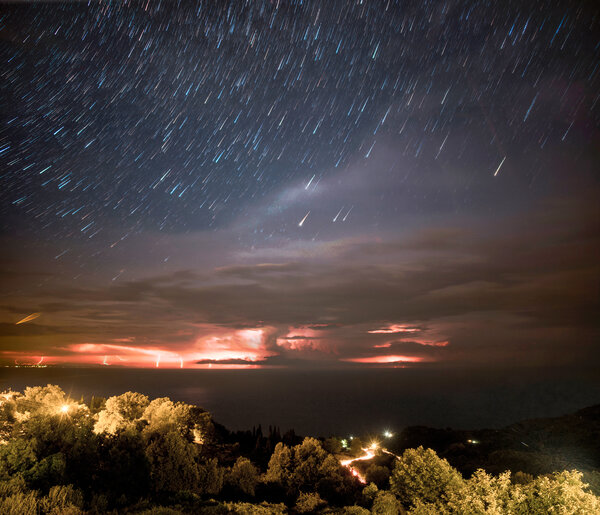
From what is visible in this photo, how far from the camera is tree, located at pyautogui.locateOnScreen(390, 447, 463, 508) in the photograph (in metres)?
30.8

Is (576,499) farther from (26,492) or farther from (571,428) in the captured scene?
(571,428)

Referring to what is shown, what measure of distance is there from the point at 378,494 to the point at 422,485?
3525 mm

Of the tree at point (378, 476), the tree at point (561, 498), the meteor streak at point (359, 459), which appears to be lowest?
the meteor streak at point (359, 459)

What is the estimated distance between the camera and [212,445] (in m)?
51.5

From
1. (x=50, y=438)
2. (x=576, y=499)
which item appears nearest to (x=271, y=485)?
(x=50, y=438)

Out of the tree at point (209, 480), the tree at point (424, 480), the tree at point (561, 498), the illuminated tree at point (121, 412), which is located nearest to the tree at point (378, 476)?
the tree at point (424, 480)

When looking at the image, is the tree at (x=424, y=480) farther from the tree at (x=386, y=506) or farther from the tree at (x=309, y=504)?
the tree at (x=309, y=504)

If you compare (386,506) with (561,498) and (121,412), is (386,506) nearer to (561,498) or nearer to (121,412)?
(561,498)

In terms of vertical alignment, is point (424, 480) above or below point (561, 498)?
below

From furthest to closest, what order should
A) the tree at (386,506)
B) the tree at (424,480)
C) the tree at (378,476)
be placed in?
the tree at (378,476) < the tree at (424,480) < the tree at (386,506)

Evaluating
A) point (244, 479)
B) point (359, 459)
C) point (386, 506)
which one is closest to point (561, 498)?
point (386, 506)

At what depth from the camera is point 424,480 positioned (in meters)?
31.7

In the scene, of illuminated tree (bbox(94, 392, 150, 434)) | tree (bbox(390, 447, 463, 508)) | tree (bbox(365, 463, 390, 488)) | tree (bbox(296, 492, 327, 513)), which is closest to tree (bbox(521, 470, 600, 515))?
tree (bbox(390, 447, 463, 508))

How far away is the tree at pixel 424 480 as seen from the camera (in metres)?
30.8
